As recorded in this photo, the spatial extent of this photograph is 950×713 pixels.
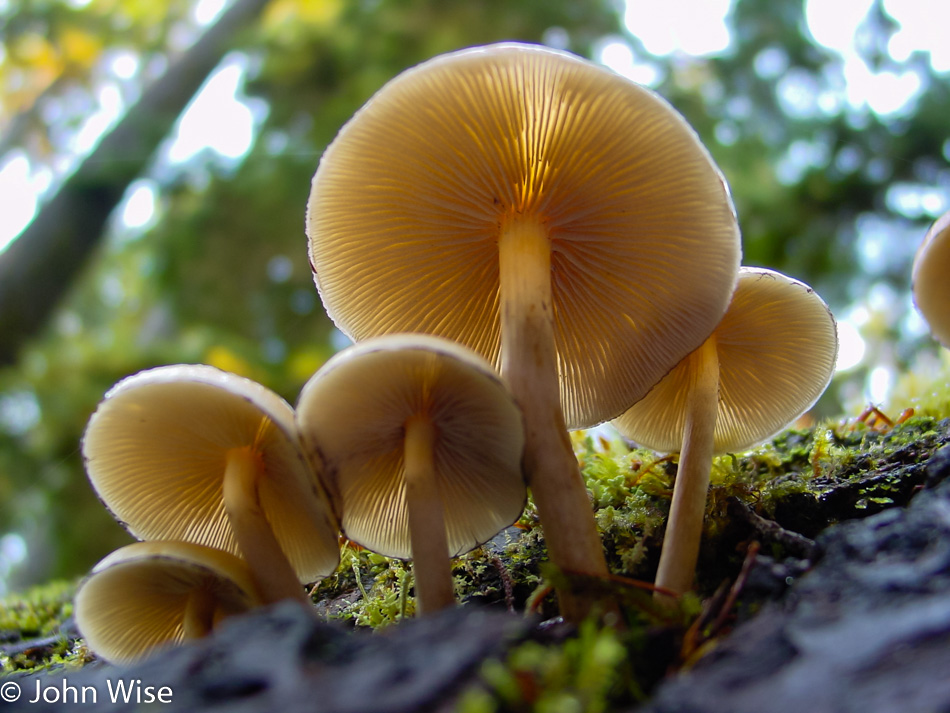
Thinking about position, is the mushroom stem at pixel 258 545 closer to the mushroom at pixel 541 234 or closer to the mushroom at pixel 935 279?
the mushroom at pixel 541 234

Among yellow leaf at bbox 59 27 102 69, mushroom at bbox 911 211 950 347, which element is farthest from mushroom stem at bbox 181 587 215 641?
yellow leaf at bbox 59 27 102 69

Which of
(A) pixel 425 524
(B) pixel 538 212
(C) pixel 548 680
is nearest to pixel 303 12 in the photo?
(B) pixel 538 212

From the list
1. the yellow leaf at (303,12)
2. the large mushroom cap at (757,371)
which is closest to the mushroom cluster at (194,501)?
the large mushroom cap at (757,371)

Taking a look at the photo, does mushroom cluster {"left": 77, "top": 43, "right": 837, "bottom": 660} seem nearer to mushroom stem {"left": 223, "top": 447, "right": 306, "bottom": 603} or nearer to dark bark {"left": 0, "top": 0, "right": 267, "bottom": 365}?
mushroom stem {"left": 223, "top": 447, "right": 306, "bottom": 603}

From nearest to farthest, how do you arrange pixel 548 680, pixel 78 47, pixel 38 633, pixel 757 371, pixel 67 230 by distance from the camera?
pixel 548 680 → pixel 757 371 → pixel 38 633 → pixel 67 230 → pixel 78 47

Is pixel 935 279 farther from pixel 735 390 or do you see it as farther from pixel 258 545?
pixel 258 545
